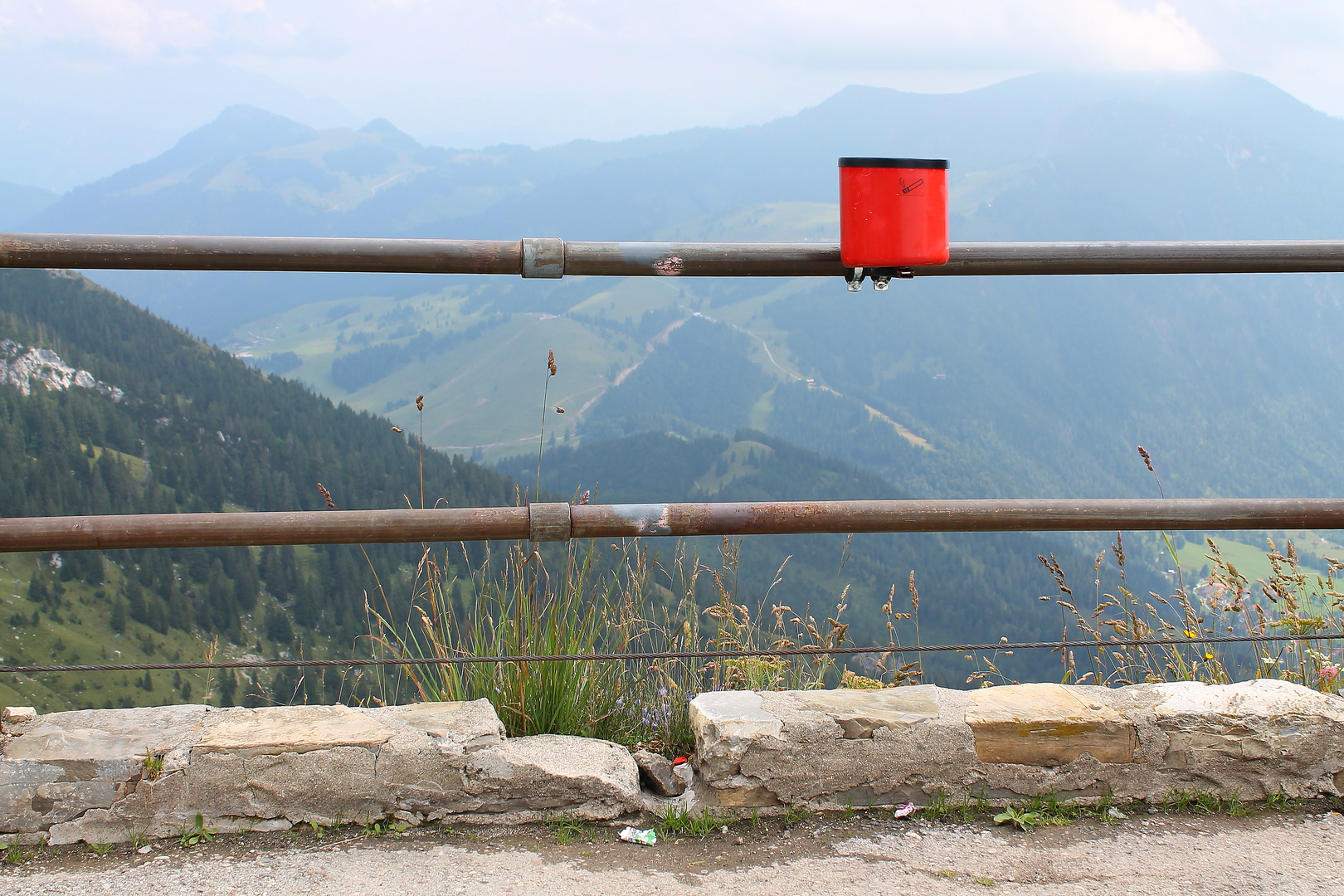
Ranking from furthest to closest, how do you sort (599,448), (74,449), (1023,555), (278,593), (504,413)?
(504,413) → (599,448) → (1023,555) → (74,449) → (278,593)

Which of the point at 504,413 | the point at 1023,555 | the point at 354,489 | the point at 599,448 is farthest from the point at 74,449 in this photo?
the point at 504,413

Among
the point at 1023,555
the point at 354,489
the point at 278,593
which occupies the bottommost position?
the point at 1023,555

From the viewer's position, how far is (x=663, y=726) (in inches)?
99.1

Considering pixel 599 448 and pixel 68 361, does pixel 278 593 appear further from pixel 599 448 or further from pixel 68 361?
pixel 599 448

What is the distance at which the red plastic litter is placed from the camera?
1875mm

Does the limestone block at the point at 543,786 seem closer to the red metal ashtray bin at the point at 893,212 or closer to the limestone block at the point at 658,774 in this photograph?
the limestone block at the point at 658,774

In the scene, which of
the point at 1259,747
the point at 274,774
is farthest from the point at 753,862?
the point at 1259,747

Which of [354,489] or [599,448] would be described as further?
[599,448]

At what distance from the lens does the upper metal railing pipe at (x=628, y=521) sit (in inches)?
73.7

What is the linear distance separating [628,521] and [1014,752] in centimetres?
107

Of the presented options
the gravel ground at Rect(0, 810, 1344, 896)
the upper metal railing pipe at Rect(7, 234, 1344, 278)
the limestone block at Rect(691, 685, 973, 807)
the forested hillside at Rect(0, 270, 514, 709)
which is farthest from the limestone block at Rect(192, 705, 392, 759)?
the forested hillside at Rect(0, 270, 514, 709)

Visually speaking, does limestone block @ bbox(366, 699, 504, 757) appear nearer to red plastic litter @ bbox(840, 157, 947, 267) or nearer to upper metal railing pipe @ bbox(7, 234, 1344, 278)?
upper metal railing pipe @ bbox(7, 234, 1344, 278)

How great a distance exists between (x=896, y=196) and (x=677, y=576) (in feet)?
5.99

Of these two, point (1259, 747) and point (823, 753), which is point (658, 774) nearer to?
point (823, 753)
